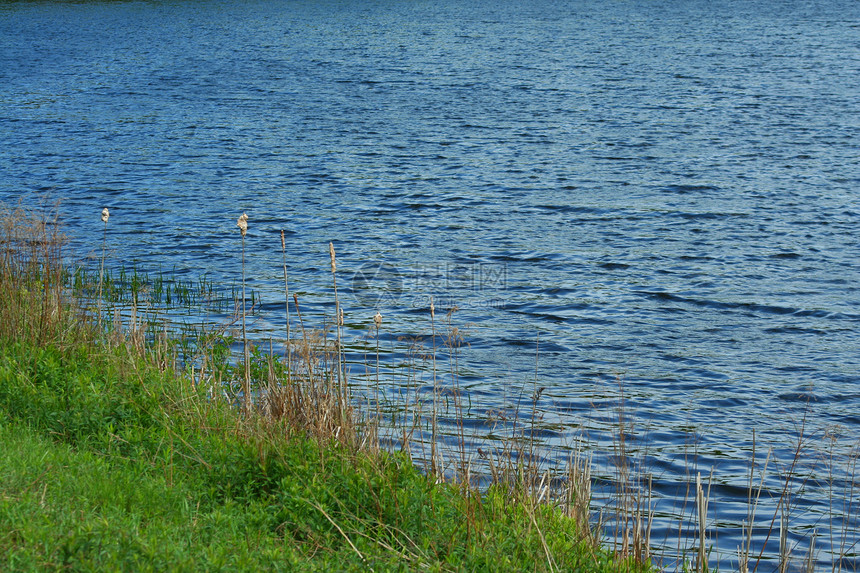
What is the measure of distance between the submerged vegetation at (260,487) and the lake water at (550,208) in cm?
89

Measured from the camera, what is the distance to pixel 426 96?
31.4 meters

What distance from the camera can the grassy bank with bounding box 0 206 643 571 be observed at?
4.91 m

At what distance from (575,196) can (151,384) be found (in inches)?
520

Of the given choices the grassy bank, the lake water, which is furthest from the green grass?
the lake water

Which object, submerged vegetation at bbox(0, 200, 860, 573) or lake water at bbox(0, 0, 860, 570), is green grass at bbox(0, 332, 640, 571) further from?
lake water at bbox(0, 0, 860, 570)

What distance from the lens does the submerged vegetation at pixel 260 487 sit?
16.6 ft

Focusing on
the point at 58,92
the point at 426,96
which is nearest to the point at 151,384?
the point at 426,96

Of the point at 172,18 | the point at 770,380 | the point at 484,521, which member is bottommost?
the point at 770,380

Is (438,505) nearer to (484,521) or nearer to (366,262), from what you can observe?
(484,521)

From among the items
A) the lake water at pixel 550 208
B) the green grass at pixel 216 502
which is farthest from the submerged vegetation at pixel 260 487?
the lake water at pixel 550 208

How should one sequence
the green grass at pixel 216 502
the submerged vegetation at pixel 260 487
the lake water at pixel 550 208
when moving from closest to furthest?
1. the green grass at pixel 216 502
2. the submerged vegetation at pixel 260 487
3. the lake water at pixel 550 208

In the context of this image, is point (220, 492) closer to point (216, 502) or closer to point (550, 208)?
point (216, 502)

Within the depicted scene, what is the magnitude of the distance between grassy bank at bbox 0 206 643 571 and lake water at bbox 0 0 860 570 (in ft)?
6.31

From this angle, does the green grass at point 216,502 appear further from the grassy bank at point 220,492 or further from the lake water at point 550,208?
the lake water at point 550,208
